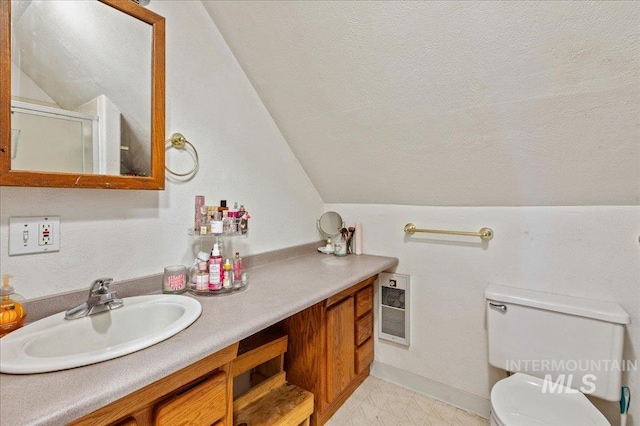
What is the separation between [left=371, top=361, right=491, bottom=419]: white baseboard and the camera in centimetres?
164

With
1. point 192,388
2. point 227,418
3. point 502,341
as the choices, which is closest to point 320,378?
point 227,418

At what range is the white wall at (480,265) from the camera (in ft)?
4.29

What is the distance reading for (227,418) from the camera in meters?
0.93

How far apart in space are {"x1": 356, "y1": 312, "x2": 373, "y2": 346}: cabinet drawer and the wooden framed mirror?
1378 millimetres

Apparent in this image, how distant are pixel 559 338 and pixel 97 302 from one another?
6.14 feet

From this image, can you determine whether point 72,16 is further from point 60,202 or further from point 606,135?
point 606,135

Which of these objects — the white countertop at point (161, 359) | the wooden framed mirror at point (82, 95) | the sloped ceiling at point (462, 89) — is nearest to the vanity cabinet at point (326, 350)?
the white countertop at point (161, 359)

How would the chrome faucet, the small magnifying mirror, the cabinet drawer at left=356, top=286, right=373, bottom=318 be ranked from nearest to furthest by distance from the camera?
1. the chrome faucet
2. the cabinet drawer at left=356, top=286, right=373, bottom=318
3. the small magnifying mirror

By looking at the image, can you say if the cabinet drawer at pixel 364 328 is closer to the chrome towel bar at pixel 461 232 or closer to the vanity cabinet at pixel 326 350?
the vanity cabinet at pixel 326 350

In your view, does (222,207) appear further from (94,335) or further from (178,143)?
(94,335)

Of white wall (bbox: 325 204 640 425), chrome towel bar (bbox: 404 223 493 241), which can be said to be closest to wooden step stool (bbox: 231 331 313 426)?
white wall (bbox: 325 204 640 425)

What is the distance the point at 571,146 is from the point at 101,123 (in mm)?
1874

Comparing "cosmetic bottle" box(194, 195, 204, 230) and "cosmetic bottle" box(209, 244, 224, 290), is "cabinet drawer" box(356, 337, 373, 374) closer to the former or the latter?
"cosmetic bottle" box(209, 244, 224, 290)

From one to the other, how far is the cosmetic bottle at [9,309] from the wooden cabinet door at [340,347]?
1141 millimetres
